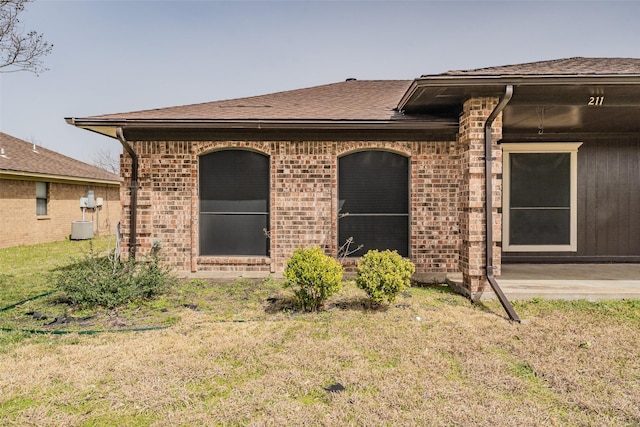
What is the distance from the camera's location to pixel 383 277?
4.94 meters

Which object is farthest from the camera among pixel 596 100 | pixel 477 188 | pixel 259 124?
pixel 259 124

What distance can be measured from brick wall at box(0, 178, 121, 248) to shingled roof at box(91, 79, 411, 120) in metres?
8.69

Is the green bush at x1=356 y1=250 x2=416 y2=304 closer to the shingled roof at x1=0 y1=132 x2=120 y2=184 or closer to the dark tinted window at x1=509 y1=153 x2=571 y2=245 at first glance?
the dark tinted window at x1=509 y1=153 x2=571 y2=245

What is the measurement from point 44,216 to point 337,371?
587 inches

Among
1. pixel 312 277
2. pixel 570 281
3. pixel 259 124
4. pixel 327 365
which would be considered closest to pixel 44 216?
pixel 259 124

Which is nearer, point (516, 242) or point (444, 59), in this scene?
point (516, 242)

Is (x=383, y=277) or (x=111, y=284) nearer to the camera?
(x=383, y=277)

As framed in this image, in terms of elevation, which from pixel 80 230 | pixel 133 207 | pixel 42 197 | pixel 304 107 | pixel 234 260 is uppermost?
pixel 304 107

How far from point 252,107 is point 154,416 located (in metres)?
6.11

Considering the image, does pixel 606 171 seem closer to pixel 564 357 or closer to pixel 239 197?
pixel 564 357

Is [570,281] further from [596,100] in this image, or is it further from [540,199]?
[596,100]

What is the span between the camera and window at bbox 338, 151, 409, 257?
7086 mm

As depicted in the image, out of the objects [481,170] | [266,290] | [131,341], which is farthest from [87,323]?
[481,170]

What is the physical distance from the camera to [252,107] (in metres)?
7.57
